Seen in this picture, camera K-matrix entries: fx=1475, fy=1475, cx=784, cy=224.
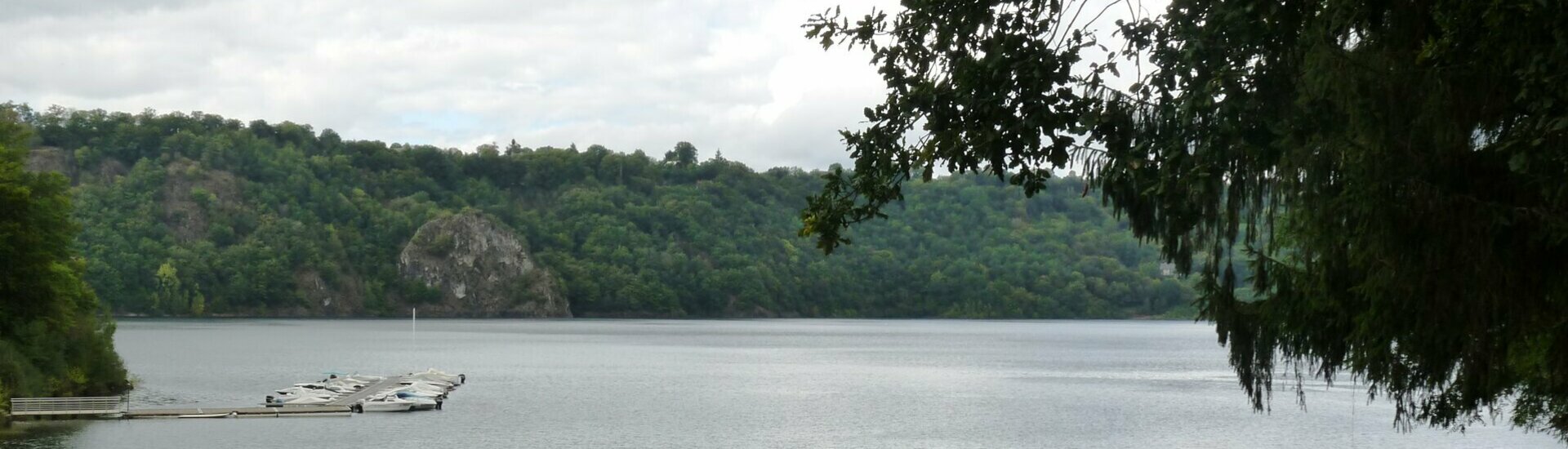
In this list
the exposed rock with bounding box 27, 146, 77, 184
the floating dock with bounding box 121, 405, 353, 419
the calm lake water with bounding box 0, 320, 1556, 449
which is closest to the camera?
the calm lake water with bounding box 0, 320, 1556, 449

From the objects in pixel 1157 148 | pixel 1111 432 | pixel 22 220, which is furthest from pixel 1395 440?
pixel 22 220

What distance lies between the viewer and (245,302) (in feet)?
558

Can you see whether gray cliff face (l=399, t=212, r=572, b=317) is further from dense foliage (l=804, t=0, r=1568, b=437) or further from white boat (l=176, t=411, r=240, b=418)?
dense foliage (l=804, t=0, r=1568, b=437)

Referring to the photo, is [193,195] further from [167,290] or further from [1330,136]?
[1330,136]

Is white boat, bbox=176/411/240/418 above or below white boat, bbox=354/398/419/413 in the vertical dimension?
above

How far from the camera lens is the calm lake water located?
40656 mm

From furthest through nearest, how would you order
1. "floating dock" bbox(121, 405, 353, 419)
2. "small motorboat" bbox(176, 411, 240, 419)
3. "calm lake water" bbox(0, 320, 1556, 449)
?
"small motorboat" bbox(176, 411, 240, 419) → "floating dock" bbox(121, 405, 353, 419) → "calm lake water" bbox(0, 320, 1556, 449)

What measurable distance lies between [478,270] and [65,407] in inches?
5737

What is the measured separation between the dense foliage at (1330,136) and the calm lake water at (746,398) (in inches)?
1159

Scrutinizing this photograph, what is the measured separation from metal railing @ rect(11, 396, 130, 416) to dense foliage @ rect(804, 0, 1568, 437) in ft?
109

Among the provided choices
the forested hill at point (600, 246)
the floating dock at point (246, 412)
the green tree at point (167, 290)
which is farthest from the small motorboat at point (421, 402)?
the forested hill at point (600, 246)

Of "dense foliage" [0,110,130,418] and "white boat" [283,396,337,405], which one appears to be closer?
"dense foliage" [0,110,130,418]

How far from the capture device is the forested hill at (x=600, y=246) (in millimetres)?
170375

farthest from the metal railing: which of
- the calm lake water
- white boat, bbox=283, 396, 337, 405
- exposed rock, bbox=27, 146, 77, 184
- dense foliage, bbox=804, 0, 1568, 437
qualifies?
exposed rock, bbox=27, 146, 77, 184
